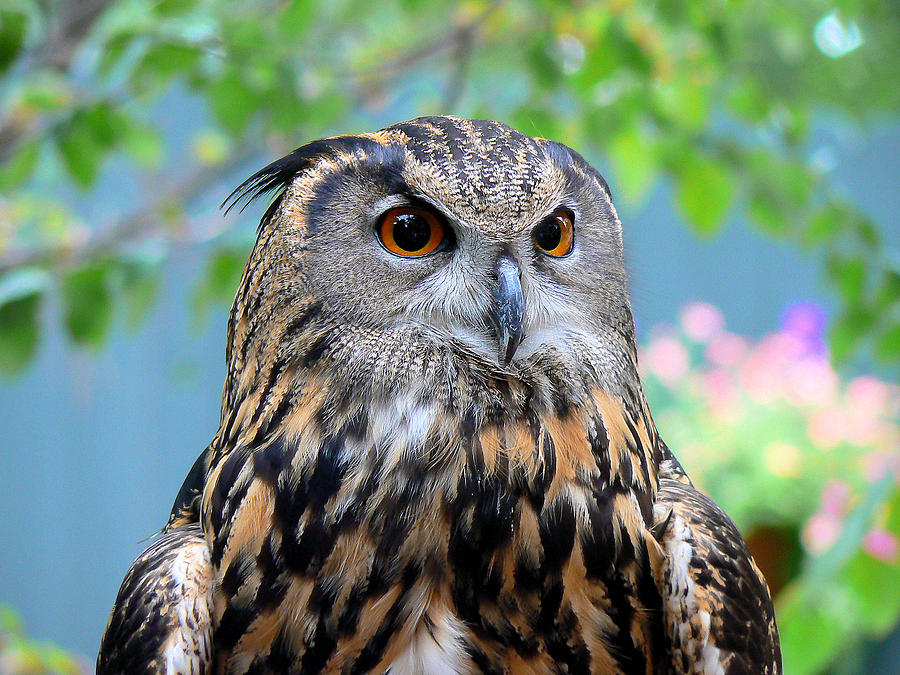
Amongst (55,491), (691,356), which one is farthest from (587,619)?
(691,356)

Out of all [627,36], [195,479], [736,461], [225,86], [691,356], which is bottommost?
[195,479]

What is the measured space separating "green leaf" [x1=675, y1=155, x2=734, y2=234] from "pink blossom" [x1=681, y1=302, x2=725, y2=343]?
10.1ft

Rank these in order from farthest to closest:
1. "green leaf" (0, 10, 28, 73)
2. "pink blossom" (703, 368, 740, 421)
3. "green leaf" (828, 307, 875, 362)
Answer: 1. "pink blossom" (703, 368, 740, 421)
2. "green leaf" (828, 307, 875, 362)
3. "green leaf" (0, 10, 28, 73)

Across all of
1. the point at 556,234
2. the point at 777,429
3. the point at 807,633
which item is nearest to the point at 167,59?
the point at 556,234

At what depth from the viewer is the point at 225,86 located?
164 centimetres

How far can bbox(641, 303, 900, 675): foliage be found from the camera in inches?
160

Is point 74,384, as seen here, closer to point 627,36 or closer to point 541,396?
point 627,36

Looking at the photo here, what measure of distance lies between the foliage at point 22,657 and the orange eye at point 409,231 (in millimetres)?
1469

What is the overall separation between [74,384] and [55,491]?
57 cm

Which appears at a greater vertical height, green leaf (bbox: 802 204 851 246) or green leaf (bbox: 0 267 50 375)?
green leaf (bbox: 802 204 851 246)

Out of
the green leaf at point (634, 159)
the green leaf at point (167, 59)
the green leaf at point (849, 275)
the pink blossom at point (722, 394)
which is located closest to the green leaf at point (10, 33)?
the green leaf at point (167, 59)

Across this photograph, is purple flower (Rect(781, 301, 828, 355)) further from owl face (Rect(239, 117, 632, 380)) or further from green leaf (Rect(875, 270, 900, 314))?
owl face (Rect(239, 117, 632, 380))

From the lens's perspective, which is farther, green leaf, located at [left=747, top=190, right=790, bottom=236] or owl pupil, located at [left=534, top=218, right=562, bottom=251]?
green leaf, located at [left=747, top=190, right=790, bottom=236]

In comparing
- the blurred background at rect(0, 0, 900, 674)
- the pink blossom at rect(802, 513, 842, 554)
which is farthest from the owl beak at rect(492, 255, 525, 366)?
the pink blossom at rect(802, 513, 842, 554)
